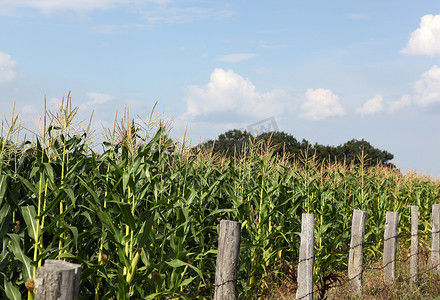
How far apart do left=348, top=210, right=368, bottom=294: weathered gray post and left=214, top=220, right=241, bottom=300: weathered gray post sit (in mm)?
3742

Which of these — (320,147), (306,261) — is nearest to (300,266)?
(306,261)

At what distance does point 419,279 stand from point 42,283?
940 cm

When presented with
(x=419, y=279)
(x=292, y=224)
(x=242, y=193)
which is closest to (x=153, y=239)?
(x=242, y=193)

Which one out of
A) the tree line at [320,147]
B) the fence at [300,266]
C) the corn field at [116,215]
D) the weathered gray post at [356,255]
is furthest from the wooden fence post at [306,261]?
the tree line at [320,147]

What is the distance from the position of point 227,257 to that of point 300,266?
1.81 meters

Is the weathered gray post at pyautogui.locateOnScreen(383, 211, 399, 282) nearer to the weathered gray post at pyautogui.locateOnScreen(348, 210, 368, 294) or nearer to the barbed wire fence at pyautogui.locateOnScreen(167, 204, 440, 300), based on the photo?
the barbed wire fence at pyautogui.locateOnScreen(167, 204, 440, 300)

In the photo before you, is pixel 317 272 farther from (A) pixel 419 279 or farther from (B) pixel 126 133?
(B) pixel 126 133

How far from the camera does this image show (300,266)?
6.29 metres

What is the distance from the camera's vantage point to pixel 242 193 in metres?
7.66

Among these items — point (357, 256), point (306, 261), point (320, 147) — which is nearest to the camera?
point (306, 261)

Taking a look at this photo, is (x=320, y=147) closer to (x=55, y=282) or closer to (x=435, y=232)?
(x=435, y=232)

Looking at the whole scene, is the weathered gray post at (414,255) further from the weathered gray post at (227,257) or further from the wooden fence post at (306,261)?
the weathered gray post at (227,257)

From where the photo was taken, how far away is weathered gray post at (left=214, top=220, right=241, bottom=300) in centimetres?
487

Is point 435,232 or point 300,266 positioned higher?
point 435,232
